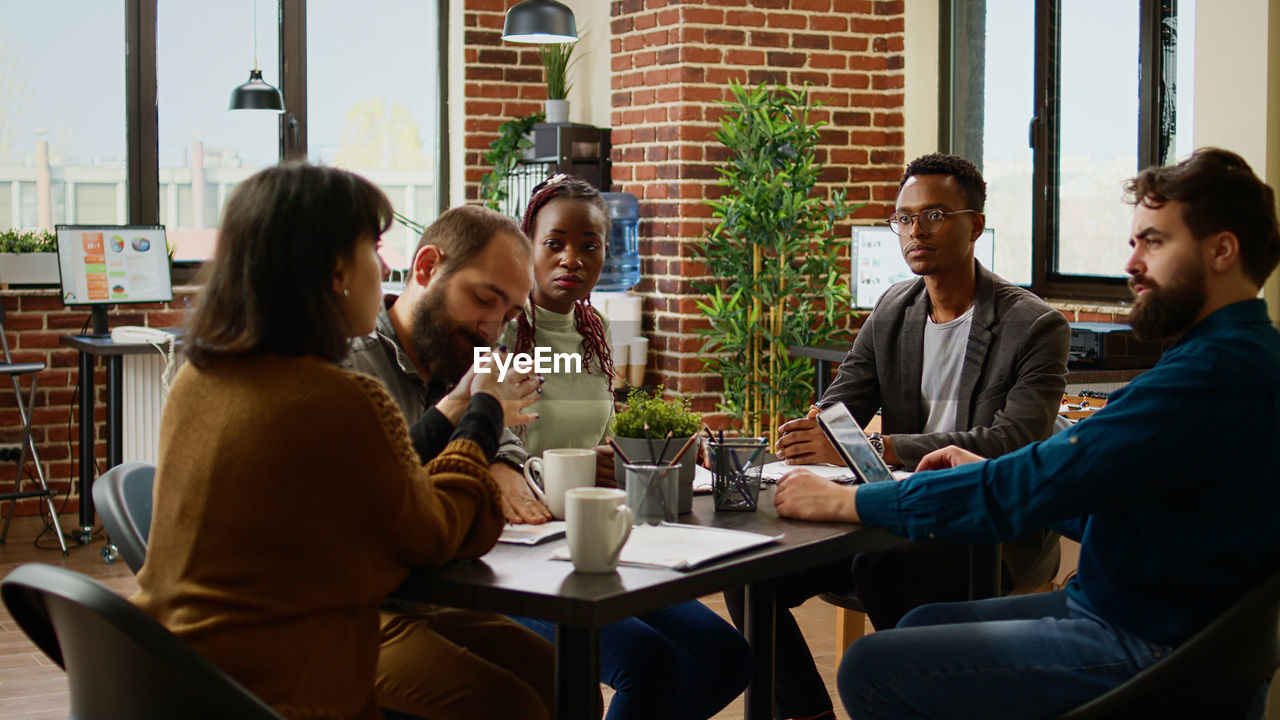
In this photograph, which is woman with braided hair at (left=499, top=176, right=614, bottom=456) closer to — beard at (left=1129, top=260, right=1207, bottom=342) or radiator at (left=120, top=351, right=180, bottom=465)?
beard at (left=1129, top=260, right=1207, bottom=342)

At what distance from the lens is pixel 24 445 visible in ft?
16.1

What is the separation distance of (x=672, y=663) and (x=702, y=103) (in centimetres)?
362

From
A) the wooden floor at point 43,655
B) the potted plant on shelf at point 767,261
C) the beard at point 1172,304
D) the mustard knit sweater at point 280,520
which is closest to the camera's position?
the mustard knit sweater at point 280,520

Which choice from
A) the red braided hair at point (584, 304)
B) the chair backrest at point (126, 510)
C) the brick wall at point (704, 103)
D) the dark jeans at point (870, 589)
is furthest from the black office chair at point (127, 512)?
the brick wall at point (704, 103)

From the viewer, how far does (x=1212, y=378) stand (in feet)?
5.25

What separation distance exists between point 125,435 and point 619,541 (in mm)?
4387

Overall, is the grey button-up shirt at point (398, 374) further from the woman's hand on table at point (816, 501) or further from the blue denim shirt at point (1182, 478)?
the blue denim shirt at point (1182, 478)

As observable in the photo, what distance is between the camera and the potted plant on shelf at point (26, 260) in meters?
5.16

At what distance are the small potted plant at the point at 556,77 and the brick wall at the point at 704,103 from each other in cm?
29

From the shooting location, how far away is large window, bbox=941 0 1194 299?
14.7ft

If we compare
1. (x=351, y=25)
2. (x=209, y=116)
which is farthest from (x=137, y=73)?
(x=351, y=25)

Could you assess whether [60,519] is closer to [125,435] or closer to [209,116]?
[125,435]

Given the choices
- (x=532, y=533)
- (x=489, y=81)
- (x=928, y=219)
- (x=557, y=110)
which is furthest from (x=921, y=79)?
(x=532, y=533)

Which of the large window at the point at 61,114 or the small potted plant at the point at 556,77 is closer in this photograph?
the large window at the point at 61,114
